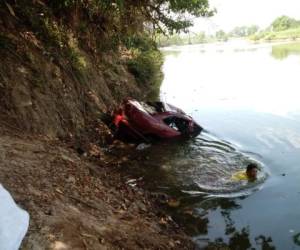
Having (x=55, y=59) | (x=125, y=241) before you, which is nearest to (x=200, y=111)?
(x=55, y=59)

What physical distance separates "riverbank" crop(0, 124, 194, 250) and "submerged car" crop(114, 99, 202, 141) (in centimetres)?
308

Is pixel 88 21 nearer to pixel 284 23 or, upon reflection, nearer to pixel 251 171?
pixel 251 171

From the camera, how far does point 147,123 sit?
12.9 meters

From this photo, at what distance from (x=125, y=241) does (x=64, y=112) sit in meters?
6.33

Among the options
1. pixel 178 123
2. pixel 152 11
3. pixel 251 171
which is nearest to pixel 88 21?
pixel 152 11

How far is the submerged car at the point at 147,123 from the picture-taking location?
12.8 metres

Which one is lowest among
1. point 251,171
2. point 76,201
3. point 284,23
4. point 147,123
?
point 284,23

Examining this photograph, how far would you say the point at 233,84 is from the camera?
30422mm

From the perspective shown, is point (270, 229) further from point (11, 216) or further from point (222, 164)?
point (11, 216)

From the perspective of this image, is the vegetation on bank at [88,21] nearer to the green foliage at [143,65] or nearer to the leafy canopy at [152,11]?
the leafy canopy at [152,11]

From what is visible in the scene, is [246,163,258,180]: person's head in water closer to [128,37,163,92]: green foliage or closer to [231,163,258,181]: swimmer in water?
[231,163,258,181]: swimmer in water

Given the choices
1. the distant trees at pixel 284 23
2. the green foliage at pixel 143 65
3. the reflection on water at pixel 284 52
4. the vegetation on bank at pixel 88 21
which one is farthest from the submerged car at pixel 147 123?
the distant trees at pixel 284 23

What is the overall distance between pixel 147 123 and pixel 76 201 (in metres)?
6.73

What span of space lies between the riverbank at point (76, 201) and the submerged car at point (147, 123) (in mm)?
3081
